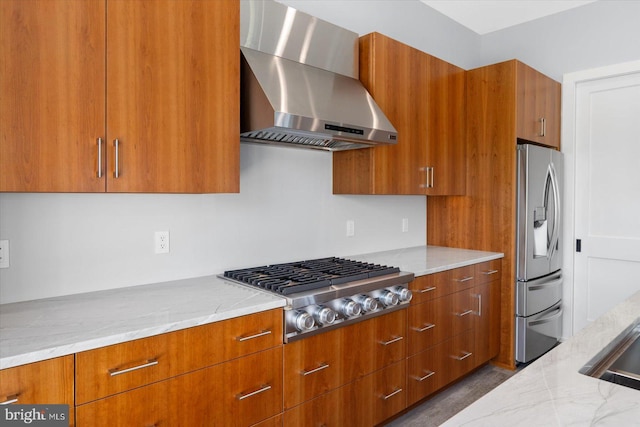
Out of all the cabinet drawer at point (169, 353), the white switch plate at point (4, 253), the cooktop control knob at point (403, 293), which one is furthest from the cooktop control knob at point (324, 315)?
the white switch plate at point (4, 253)

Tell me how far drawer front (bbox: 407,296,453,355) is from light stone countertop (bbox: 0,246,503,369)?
0.99 meters

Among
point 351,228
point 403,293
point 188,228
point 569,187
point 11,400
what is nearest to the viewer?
point 11,400

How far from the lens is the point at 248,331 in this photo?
5.59ft

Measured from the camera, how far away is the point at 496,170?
3.23m

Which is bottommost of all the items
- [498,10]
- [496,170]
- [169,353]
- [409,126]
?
[169,353]

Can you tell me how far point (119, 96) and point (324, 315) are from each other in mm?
1209

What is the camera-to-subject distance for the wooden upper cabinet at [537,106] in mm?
3156

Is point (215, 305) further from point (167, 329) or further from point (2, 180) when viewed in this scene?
point (2, 180)

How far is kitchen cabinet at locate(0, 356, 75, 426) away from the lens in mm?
1175

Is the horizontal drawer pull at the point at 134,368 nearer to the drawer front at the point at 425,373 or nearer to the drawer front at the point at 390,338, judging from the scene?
the drawer front at the point at 390,338

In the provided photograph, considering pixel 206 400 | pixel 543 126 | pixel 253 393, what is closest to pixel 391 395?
pixel 253 393

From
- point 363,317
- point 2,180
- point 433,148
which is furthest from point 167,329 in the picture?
point 433,148

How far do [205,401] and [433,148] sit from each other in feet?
7.32

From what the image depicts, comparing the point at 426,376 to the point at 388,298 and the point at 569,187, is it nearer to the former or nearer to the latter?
the point at 388,298
